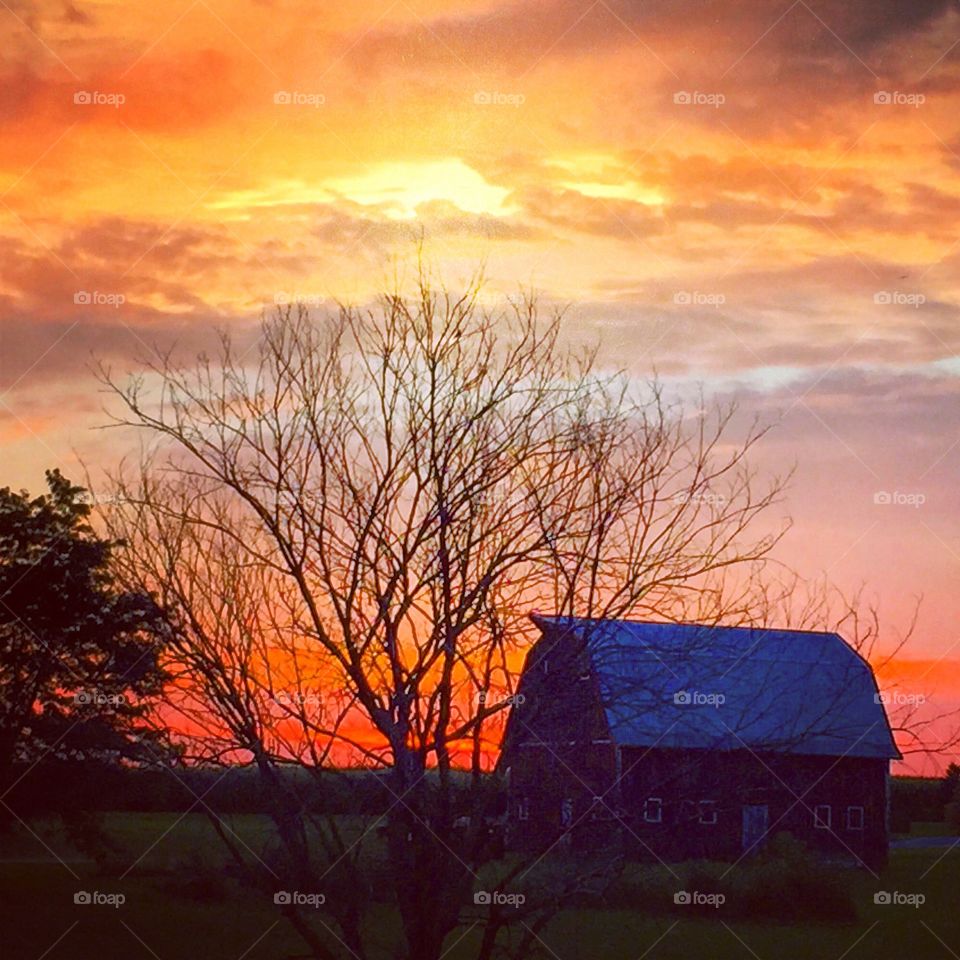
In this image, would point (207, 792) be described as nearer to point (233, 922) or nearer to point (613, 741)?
point (613, 741)

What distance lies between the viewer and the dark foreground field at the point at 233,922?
71.8 feet

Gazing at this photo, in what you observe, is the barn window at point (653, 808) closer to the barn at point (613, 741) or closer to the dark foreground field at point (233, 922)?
the barn at point (613, 741)

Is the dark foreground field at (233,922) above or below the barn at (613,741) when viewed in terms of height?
below

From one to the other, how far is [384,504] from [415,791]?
1808 millimetres

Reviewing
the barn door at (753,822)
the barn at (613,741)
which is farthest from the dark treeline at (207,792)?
the barn door at (753,822)

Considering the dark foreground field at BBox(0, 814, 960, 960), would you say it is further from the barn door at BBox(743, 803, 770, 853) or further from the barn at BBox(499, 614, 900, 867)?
the barn at BBox(499, 614, 900, 867)

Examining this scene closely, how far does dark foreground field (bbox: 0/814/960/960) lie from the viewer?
2189 centimetres

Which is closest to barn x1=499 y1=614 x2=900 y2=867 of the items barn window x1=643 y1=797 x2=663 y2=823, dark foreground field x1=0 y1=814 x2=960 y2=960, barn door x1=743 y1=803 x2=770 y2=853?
barn window x1=643 y1=797 x2=663 y2=823

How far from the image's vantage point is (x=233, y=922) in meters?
23.7

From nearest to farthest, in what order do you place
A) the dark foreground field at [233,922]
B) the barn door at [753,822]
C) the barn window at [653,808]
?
the barn window at [653,808], the dark foreground field at [233,922], the barn door at [753,822]

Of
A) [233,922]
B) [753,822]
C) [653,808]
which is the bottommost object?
[233,922]

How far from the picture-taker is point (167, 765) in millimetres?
8398

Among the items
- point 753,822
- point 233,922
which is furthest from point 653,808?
point 753,822

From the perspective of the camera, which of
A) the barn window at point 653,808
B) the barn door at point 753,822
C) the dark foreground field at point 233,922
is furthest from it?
the barn door at point 753,822
